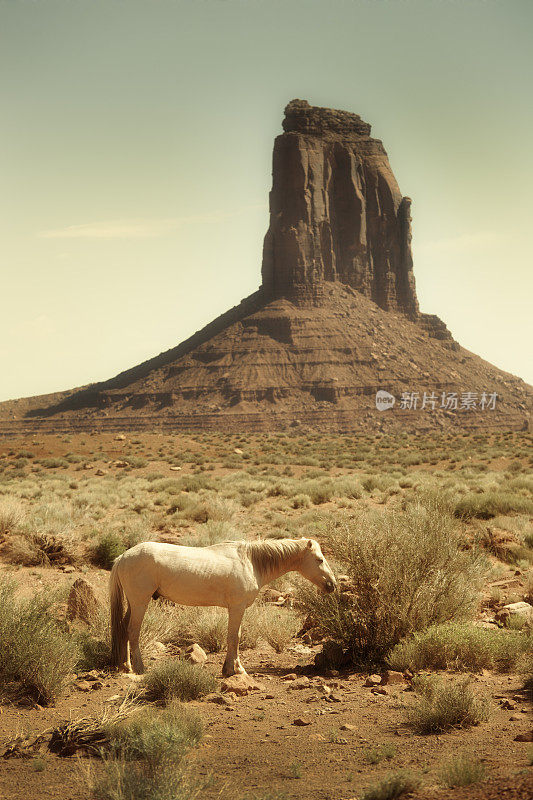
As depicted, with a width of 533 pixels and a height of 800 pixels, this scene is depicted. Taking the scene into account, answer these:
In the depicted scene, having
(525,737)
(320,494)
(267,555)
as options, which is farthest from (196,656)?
(320,494)

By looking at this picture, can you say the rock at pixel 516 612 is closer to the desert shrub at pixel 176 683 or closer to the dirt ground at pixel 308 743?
the dirt ground at pixel 308 743

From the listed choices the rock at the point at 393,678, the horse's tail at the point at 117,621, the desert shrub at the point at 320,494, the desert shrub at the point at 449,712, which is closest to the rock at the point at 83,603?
the horse's tail at the point at 117,621

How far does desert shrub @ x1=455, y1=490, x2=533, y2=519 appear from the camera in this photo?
19141mm

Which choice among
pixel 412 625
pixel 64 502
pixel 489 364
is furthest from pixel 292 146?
pixel 412 625

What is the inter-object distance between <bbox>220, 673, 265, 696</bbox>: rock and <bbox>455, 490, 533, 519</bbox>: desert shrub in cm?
1183

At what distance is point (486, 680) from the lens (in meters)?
7.91

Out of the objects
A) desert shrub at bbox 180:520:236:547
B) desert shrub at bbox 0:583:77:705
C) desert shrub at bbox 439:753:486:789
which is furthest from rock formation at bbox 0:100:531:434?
desert shrub at bbox 439:753:486:789

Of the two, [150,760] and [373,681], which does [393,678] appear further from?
[150,760]

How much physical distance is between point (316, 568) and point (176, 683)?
2052 mm

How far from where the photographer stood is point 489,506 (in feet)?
64.0

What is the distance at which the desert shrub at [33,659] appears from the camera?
301 inches

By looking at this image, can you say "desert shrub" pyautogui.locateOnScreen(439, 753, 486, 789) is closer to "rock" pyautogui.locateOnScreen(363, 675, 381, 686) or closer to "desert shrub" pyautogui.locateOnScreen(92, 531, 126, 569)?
"rock" pyautogui.locateOnScreen(363, 675, 381, 686)

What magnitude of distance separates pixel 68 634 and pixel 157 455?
41.0 meters

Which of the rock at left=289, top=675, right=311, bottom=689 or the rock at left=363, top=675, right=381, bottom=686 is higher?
the rock at left=363, top=675, right=381, bottom=686
